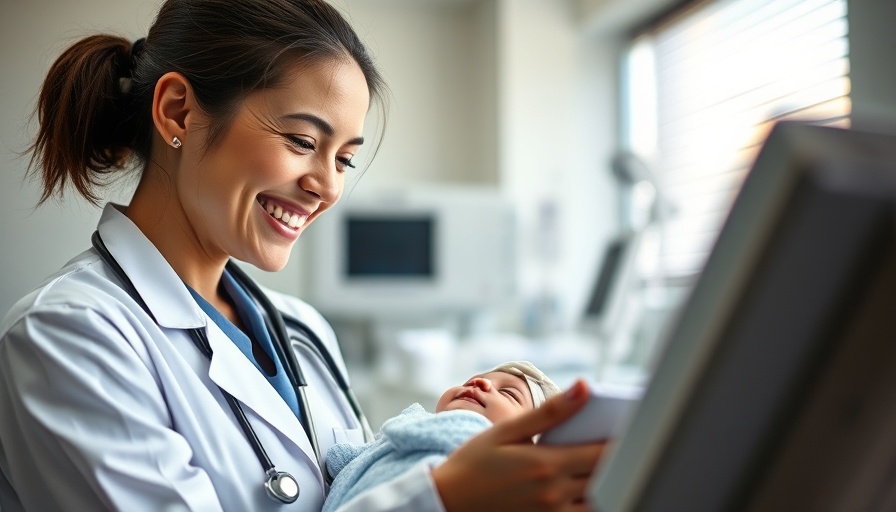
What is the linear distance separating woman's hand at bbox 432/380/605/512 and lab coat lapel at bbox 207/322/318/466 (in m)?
0.39

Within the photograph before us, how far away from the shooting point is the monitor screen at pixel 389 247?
2.95 meters

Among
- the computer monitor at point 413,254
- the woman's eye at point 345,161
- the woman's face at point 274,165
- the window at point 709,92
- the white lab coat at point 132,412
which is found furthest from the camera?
the computer monitor at point 413,254

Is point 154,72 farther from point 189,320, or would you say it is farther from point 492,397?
point 492,397

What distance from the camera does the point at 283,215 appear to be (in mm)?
1018

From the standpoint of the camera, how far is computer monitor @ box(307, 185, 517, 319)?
290 cm

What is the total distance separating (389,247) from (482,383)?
6.53ft

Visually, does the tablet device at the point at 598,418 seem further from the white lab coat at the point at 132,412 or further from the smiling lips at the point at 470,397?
the smiling lips at the point at 470,397

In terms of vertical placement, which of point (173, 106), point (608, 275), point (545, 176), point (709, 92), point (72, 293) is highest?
point (709, 92)

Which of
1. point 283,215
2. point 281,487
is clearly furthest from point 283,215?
point 281,487

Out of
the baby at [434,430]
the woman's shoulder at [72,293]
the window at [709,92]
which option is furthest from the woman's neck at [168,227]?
the window at [709,92]

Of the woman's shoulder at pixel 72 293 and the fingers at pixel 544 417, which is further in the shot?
the woman's shoulder at pixel 72 293

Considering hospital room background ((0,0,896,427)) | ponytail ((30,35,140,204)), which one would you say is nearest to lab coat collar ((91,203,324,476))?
ponytail ((30,35,140,204))

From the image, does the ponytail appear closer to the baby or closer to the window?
the baby

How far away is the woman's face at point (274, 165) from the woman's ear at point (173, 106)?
0.07ft
